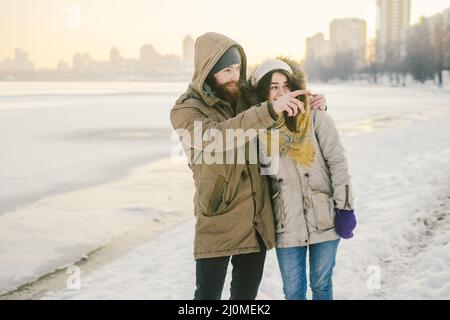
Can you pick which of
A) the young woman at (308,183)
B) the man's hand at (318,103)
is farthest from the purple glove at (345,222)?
the man's hand at (318,103)

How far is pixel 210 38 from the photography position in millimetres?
2496

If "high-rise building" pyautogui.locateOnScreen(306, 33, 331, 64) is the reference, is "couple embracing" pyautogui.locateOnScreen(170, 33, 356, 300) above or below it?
below

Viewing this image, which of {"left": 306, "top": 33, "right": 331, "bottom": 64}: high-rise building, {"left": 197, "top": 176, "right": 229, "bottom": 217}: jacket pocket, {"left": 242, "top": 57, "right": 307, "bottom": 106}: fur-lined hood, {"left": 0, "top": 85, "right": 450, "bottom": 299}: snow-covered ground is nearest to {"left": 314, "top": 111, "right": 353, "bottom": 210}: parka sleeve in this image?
{"left": 242, "top": 57, "right": 307, "bottom": 106}: fur-lined hood

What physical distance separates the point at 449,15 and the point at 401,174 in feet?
275

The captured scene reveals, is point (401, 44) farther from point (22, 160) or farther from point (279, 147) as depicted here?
point (279, 147)

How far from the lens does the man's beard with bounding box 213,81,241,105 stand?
8.34 feet

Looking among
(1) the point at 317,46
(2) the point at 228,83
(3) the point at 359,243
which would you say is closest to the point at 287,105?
(2) the point at 228,83

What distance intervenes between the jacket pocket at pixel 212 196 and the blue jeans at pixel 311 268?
0.54 metres

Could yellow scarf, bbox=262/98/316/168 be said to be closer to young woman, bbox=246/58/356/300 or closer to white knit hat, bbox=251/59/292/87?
young woman, bbox=246/58/356/300

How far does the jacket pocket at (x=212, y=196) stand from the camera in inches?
96.6

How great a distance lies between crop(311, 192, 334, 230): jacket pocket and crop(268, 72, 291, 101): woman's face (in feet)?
1.96

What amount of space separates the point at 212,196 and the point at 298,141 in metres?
0.58

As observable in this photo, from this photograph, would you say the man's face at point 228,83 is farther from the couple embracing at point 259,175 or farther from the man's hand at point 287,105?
the man's hand at point 287,105
